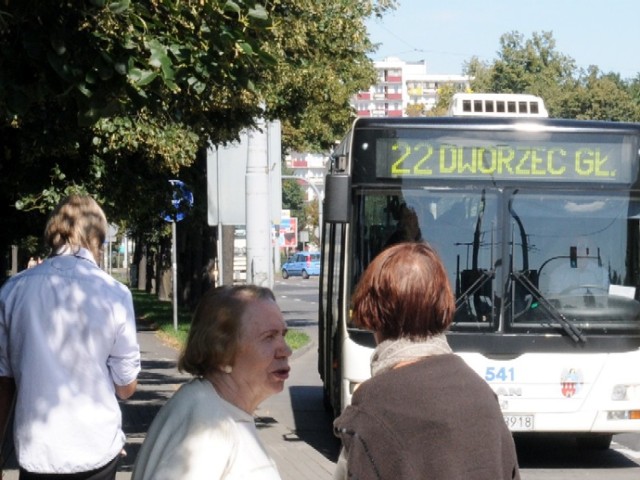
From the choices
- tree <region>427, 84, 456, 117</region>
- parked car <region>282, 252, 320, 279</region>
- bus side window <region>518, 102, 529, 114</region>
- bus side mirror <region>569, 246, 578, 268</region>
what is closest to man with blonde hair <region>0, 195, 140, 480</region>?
bus side mirror <region>569, 246, 578, 268</region>

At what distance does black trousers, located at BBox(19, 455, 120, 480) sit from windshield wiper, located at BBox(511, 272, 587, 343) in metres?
6.78

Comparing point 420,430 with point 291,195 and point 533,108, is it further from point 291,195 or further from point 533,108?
point 291,195

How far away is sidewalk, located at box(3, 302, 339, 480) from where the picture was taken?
11570 millimetres

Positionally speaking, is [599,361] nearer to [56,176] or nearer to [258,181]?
[258,181]

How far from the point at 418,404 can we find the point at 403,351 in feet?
0.56

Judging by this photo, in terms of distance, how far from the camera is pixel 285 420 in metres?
16.0

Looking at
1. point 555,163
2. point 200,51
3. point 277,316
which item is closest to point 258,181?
point 555,163

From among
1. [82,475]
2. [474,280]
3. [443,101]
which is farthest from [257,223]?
[443,101]

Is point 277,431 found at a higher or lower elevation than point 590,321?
lower

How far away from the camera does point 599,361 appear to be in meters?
11.8

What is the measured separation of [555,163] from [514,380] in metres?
1.90

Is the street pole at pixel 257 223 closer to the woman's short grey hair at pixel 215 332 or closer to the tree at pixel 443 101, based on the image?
the woman's short grey hair at pixel 215 332

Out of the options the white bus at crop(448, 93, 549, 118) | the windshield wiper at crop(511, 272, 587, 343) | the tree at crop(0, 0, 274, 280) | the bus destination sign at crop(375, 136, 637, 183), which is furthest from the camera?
the white bus at crop(448, 93, 549, 118)

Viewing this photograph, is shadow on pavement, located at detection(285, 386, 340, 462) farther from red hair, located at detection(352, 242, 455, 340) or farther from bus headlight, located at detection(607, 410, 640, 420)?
red hair, located at detection(352, 242, 455, 340)
